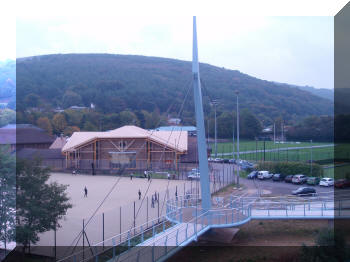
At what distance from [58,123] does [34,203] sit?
30.3 meters

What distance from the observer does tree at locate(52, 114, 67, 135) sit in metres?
35.1

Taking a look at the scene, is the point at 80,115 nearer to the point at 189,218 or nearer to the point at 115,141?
the point at 115,141

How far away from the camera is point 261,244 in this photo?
Answer: 27.6 ft

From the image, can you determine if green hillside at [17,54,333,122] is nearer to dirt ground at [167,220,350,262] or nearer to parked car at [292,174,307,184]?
parked car at [292,174,307,184]

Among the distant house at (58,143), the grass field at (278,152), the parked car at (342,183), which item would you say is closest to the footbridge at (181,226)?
the parked car at (342,183)

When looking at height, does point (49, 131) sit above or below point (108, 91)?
below

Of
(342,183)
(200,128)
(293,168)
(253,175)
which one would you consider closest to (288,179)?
(293,168)

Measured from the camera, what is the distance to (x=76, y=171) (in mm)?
22875

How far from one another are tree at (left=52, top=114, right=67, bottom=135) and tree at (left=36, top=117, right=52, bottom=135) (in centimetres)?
106

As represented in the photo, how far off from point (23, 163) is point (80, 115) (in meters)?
34.2

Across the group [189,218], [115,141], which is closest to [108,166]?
[115,141]

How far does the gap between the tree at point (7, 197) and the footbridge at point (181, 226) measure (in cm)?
124

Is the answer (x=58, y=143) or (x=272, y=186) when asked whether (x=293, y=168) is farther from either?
(x=58, y=143)

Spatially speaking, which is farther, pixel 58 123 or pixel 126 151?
pixel 58 123
